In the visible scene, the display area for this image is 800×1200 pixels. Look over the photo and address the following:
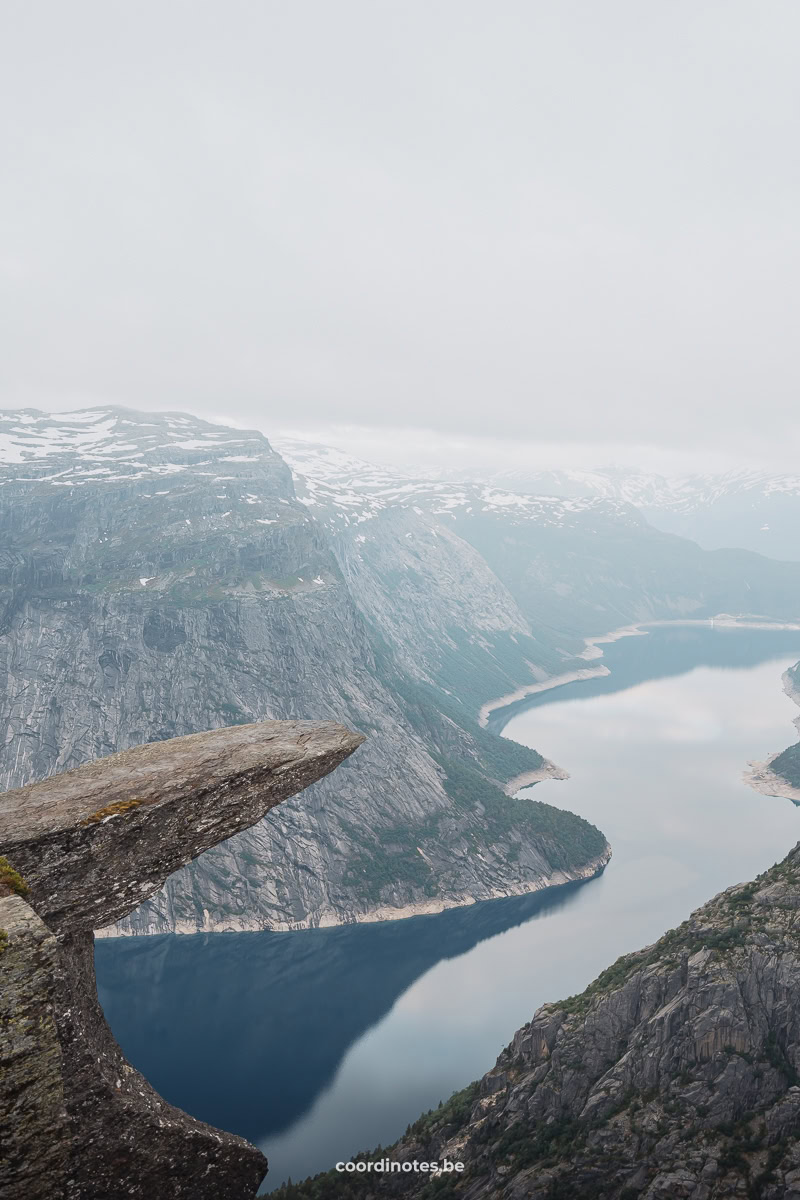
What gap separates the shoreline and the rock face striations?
6065 inches

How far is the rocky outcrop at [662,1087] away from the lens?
39.2 m

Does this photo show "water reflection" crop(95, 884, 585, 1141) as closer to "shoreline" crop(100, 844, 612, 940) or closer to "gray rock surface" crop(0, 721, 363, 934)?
"shoreline" crop(100, 844, 612, 940)

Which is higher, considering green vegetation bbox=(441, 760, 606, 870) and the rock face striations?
the rock face striations

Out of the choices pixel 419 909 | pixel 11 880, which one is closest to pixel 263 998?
pixel 419 909

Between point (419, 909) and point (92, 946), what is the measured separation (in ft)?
525

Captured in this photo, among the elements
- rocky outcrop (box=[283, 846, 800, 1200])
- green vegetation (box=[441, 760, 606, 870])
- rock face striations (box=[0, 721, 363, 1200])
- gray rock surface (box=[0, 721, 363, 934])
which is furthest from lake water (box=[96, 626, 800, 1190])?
gray rock surface (box=[0, 721, 363, 934])

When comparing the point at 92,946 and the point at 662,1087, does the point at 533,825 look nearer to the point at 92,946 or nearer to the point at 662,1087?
the point at 662,1087

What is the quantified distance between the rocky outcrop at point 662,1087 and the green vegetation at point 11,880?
43867 millimetres

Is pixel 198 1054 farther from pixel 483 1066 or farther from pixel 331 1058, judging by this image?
pixel 483 1066

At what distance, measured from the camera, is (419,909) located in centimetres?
15662

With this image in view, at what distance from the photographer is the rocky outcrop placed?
3925 cm

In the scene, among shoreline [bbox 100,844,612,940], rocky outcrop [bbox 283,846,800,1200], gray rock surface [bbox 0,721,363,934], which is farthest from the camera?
shoreline [bbox 100,844,612,940]

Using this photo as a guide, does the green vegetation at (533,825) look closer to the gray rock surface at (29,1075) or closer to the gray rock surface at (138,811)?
the gray rock surface at (138,811)

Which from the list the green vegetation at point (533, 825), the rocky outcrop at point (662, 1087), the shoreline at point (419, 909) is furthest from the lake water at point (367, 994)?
the rocky outcrop at point (662, 1087)
